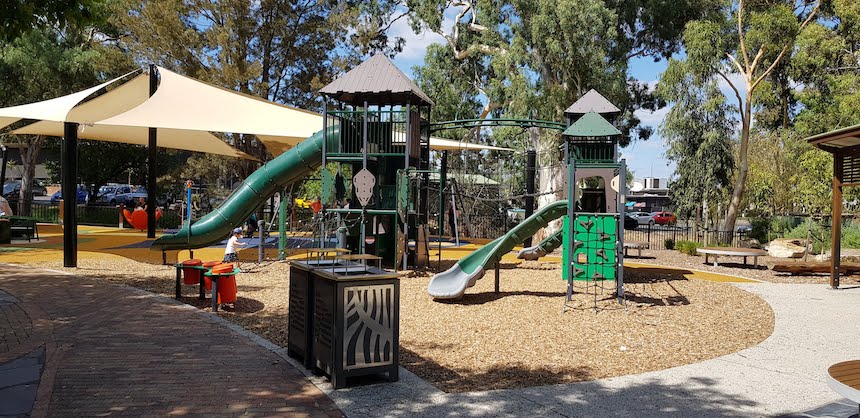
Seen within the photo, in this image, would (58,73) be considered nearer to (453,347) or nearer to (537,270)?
(537,270)

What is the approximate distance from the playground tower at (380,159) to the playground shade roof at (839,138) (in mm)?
8695

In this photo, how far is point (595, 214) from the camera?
11.3m

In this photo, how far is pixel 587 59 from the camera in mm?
24219

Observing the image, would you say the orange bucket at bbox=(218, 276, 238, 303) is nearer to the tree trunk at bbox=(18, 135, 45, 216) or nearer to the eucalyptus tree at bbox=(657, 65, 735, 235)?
the eucalyptus tree at bbox=(657, 65, 735, 235)

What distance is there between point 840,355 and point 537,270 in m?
8.60

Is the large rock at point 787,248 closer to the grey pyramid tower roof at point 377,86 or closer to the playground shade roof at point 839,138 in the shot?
the playground shade roof at point 839,138

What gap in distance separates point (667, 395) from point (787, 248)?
60.6 ft

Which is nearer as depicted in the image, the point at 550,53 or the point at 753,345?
the point at 753,345

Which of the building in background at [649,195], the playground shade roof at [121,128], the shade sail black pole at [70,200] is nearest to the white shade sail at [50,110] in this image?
the playground shade roof at [121,128]

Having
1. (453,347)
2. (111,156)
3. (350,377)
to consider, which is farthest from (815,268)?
(111,156)

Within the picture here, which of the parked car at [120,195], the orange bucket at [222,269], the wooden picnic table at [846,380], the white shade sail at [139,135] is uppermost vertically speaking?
the white shade sail at [139,135]

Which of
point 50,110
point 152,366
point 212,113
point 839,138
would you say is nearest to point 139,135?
point 50,110

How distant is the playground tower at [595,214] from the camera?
11102 millimetres

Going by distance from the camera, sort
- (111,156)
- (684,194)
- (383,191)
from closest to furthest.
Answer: (383,191) < (684,194) < (111,156)
